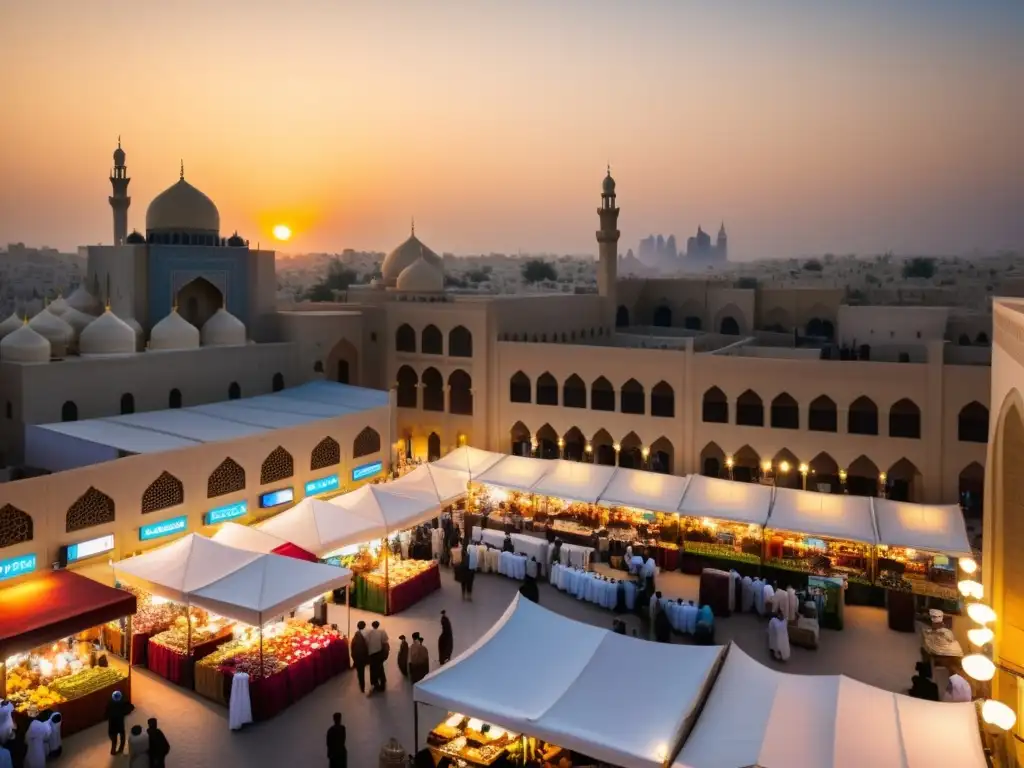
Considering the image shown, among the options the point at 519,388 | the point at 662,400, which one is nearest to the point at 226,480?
the point at 519,388

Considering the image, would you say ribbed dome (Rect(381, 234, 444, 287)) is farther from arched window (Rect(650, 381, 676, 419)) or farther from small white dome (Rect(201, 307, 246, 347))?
arched window (Rect(650, 381, 676, 419))

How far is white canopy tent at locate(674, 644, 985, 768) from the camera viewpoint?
684 centimetres

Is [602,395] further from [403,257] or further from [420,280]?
[403,257]

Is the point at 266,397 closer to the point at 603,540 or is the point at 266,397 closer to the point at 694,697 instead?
the point at 603,540

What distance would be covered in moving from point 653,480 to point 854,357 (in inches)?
379

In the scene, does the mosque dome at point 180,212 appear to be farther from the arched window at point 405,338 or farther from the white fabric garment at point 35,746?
the white fabric garment at point 35,746

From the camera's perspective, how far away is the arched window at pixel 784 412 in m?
18.5

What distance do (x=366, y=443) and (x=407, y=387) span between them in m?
5.90

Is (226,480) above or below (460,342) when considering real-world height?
below

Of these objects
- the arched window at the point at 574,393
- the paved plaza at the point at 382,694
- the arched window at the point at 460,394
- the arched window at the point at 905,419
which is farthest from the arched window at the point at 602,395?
the paved plaza at the point at 382,694

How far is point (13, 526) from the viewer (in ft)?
37.6

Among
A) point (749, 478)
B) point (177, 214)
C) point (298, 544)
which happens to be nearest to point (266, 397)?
point (177, 214)

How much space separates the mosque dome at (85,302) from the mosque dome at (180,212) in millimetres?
2553

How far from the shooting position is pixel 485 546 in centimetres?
1555
